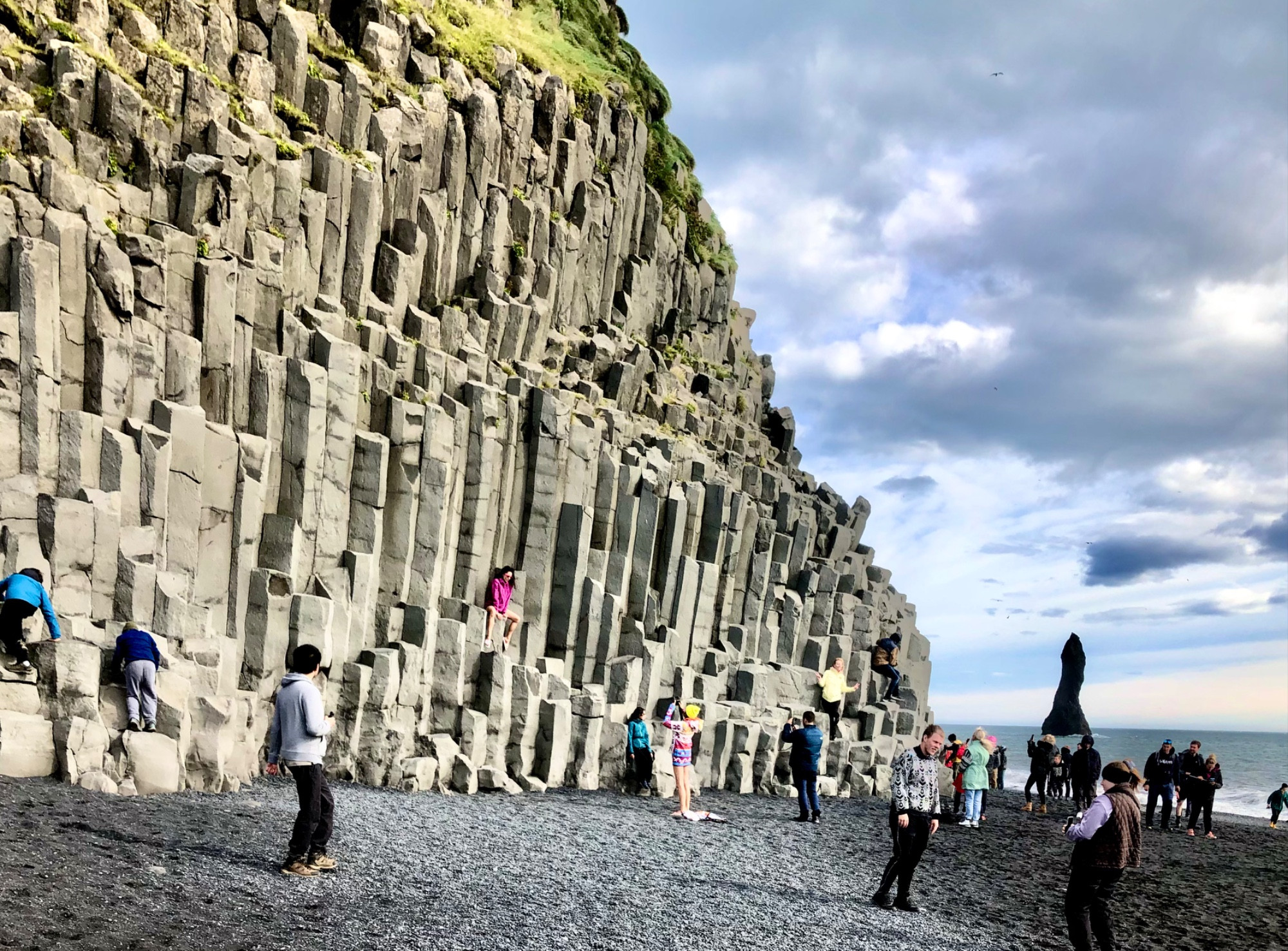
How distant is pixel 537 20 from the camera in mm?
35875

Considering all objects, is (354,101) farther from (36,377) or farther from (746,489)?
(746,489)

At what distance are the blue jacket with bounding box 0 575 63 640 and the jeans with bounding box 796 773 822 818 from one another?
39.0 feet

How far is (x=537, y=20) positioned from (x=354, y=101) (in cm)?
1349

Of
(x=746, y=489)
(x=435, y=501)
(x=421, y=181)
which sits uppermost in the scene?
(x=421, y=181)

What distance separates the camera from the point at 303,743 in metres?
9.86

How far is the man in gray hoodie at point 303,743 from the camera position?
984 centimetres

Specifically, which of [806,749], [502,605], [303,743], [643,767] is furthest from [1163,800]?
[303,743]

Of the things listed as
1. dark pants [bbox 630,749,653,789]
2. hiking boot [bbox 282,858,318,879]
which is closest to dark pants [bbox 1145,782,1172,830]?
dark pants [bbox 630,749,653,789]

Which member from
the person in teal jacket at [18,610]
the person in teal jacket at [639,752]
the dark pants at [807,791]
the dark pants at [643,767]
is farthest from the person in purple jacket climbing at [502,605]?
the person in teal jacket at [18,610]

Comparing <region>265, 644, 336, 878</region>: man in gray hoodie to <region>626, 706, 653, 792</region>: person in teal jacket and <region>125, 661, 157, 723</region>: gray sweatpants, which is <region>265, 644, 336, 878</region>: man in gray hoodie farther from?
<region>626, 706, 653, 792</region>: person in teal jacket

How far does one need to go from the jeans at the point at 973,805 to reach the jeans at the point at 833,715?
5515 mm

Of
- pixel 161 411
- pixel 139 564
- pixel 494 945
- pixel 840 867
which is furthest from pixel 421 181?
pixel 494 945

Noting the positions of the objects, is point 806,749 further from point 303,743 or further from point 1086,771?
point 303,743

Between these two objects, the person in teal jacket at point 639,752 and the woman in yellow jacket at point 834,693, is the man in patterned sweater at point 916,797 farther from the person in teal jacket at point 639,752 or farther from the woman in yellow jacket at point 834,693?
the woman in yellow jacket at point 834,693
